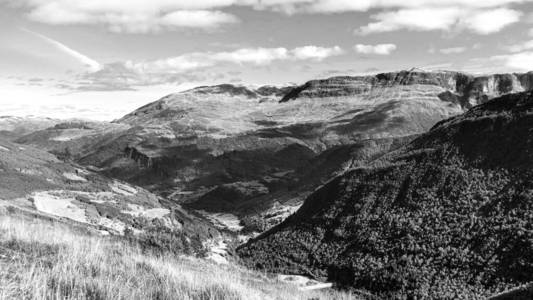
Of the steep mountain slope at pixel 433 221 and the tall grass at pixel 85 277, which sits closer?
the tall grass at pixel 85 277

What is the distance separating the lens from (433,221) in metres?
144

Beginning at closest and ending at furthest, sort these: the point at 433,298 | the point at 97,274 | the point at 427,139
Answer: the point at 97,274 → the point at 433,298 → the point at 427,139

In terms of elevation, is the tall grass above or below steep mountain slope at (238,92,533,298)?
above

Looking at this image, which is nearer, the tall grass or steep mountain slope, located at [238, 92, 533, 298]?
the tall grass

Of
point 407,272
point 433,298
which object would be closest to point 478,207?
point 407,272

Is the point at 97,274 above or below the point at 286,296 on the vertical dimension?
above

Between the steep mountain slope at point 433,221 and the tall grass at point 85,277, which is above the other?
the tall grass at point 85,277

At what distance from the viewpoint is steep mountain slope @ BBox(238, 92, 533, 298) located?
118688 mm

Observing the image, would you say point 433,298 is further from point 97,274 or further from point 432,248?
point 97,274

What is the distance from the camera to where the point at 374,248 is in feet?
482

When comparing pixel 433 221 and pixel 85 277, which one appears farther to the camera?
pixel 433 221

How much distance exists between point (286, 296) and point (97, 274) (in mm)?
8482

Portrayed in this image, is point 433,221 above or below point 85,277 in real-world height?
below

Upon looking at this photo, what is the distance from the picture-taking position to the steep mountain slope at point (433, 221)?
119 m
